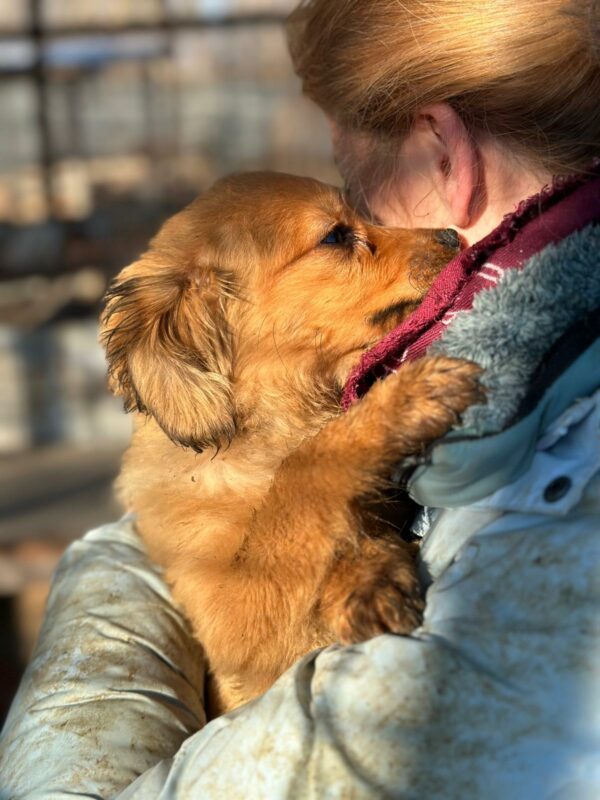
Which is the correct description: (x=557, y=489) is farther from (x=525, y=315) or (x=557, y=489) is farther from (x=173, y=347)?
(x=173, y=347)

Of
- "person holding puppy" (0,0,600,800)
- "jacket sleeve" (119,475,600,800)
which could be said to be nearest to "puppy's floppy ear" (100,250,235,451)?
"person holding puppy" (0,0,600,800)

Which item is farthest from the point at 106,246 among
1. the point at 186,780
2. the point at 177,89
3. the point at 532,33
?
the point at 186,780

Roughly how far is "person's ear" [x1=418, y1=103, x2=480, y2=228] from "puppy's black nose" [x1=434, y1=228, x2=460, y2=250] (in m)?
0.14

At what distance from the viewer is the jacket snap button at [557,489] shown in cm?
135

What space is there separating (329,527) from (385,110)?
3.02 ft

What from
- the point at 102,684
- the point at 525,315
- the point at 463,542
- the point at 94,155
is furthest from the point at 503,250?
the point at 94,155

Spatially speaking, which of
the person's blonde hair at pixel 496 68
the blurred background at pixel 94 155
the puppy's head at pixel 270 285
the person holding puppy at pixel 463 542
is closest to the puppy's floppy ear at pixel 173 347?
the puppy's head at pixel 270 285

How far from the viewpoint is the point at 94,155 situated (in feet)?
19.2

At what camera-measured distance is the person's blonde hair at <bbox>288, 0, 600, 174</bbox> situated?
1806mm

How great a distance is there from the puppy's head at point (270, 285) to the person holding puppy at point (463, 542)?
19 cm

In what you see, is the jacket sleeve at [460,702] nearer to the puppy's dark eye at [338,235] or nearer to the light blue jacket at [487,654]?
the light blue jacket at [487,654]

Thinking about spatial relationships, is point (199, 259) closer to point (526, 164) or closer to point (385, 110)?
point (385, 110)

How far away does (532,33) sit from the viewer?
1.81 meters

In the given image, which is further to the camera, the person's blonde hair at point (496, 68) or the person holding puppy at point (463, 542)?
the person's blonde hair at point (496, 68)
